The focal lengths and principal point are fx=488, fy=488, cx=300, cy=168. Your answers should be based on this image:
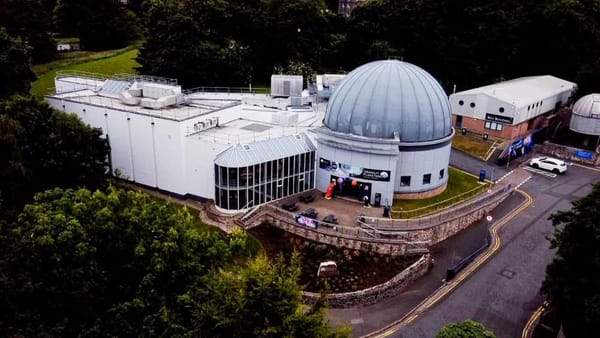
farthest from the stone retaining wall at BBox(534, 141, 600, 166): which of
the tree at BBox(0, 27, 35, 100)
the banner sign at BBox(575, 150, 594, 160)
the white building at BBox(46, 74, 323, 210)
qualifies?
the tree at BBox(0, 27, 35, 100)

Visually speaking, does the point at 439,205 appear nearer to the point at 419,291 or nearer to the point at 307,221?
the point at 419,291

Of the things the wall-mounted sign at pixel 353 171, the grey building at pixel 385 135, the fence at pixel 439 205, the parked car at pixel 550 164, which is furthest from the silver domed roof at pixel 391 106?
the parked car at pixel 550 164

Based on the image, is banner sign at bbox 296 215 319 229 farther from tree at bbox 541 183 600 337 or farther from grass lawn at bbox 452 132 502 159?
grass lawn at bbox 452 132 502 159

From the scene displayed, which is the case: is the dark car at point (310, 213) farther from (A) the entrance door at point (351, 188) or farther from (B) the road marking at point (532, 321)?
(B) the road marking at point (532, 321)

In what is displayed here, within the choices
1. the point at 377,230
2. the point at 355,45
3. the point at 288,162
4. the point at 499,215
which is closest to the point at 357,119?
the point at 288,162

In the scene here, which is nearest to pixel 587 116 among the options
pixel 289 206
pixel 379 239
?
pixel 379 239

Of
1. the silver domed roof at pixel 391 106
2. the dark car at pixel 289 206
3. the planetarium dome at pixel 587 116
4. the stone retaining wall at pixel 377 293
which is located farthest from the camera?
the planetarium dome at pixel 587 116

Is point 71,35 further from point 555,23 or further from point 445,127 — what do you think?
point 555,23
